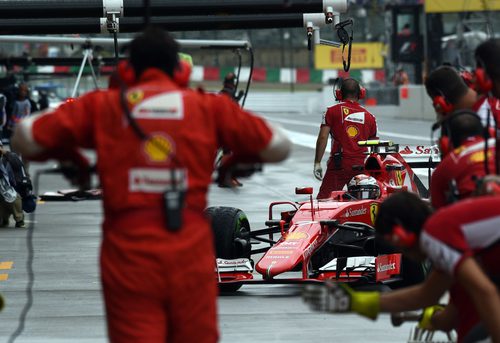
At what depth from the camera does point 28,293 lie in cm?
1223

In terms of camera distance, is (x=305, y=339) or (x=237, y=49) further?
(x=237, y=49)

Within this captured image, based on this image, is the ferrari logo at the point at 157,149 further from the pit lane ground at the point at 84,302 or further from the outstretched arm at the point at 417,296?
the pit lane ground at the point at 84,302

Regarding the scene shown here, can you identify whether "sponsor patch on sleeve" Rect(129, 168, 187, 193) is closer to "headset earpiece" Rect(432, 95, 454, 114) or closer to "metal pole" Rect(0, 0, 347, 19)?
"headset earpiece" Rect(432, 95, 454, 114)

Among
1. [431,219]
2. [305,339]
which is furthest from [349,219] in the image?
[431,219]

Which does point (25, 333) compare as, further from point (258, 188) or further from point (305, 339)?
point (258, 188)

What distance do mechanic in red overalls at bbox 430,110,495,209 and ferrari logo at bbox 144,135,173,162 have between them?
1.38 metres

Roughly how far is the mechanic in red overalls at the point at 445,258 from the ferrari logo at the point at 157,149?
0.80 metres

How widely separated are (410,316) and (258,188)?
58.3ft

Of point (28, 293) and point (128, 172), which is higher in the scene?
point (128, 172)

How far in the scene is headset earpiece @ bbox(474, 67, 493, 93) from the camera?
6.80m

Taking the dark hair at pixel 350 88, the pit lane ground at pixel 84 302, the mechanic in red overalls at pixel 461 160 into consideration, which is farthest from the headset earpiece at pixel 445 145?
the dark hair at pixel 350 88

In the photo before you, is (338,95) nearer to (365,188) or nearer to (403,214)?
(365,188)

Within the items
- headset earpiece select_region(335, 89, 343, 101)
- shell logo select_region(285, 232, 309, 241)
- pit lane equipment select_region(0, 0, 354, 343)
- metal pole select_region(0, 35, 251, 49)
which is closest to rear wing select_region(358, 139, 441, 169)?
headset earpiece select_region(335, 89, 343, 101)

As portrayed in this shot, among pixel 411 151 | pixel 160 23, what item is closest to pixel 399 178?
Answer: pixel 411 151
